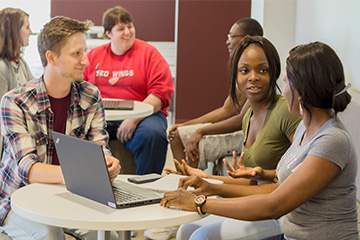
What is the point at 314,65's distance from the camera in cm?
158

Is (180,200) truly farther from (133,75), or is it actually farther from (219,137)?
(133,75)

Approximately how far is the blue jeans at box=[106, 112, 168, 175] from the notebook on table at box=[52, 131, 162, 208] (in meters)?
1.81

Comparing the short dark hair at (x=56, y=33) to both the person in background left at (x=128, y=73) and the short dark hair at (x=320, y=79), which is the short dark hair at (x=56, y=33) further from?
the person in background left at (x=128, y=73)

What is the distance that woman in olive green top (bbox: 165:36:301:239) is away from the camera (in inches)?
77.7

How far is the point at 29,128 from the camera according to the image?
2061 mm

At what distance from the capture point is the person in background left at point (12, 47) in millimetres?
3824

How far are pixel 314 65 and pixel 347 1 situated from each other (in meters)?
1.76

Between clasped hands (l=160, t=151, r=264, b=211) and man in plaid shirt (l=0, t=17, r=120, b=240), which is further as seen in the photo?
man in plaid shirt (l=0, t=17, r=120, b=240)

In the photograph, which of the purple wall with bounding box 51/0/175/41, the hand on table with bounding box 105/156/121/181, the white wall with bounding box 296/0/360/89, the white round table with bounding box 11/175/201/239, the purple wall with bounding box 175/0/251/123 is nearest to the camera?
the white round table with bounding box 11/175/201/239

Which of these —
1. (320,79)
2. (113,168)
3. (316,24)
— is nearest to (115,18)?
(316,24)

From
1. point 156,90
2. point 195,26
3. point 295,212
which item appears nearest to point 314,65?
point 295,212

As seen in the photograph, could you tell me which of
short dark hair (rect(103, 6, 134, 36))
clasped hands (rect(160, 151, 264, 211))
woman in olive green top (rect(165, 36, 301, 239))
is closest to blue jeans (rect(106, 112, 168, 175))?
short dark hair (rect(103, 6, 134, 36))

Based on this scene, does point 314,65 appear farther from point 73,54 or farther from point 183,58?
point 183,58

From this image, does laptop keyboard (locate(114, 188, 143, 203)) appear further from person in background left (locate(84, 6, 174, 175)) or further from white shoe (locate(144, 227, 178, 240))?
person in background left (locate(84, 6, 174, 175))
